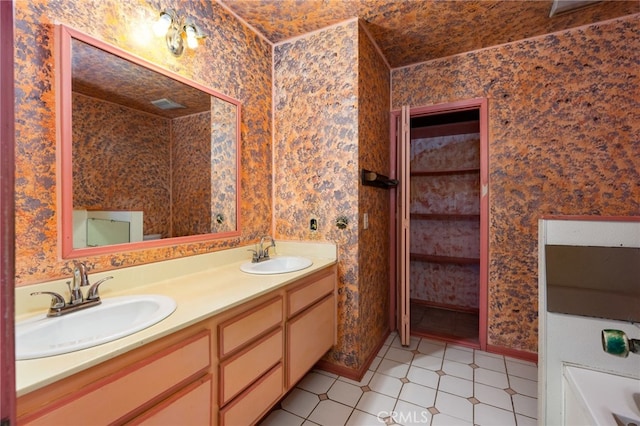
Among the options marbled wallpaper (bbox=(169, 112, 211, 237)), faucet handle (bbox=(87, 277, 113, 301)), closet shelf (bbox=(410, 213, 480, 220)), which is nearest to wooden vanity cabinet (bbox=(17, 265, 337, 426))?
faucet handle (bbox=(87, 277, 113, 301))

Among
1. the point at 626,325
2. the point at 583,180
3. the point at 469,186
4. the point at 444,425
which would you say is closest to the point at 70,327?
the point at 444,425

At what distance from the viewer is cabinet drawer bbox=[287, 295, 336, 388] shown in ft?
5.10

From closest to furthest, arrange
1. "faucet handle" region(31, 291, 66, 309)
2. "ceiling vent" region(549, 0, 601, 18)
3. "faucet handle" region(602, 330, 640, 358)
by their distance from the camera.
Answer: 1. "faucet handle" region(602, 330, 640, 358)
2. "faucet handle" region(31, 291, 66, 309)
3. "ceiling vent" region(549, 0, 601, 18)

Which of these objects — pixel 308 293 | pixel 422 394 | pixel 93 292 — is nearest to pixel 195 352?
pixel 93 292

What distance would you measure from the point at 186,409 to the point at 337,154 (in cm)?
166

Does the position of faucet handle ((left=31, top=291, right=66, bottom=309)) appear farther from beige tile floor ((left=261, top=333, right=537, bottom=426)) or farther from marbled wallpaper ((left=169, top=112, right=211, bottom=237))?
beige tile floor ((left=261, top=333, right=537, bottom=426))

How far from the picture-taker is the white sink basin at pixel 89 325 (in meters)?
0.77

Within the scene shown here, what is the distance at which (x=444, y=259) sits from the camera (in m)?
3.18

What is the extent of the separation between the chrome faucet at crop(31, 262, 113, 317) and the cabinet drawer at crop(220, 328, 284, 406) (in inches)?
23.4

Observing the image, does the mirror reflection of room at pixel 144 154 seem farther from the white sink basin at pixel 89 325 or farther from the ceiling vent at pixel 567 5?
the ceiling vent at pixel 567 5

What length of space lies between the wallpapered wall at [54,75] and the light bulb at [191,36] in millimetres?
60

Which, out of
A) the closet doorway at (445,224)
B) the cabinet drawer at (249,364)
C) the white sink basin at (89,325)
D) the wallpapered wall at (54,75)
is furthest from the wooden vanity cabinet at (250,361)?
the closet doorway at (445,224)

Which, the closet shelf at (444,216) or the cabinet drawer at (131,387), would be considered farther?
the closet shelf at (444,216)

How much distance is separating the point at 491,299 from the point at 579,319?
1.41 m
